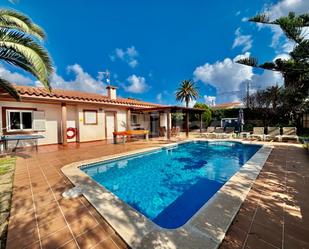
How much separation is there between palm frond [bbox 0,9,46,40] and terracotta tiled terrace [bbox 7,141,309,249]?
180 inches

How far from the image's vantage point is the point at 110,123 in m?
14.2

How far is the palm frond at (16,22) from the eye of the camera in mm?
4660

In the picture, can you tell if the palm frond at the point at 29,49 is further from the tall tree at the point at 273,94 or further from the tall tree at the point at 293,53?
the tall tree at the point at 273,94

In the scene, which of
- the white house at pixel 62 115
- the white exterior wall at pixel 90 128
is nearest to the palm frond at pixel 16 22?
the white house at pixel 62 115

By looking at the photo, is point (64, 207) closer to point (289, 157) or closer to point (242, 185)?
point (242, 185)

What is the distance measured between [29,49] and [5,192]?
3965mm

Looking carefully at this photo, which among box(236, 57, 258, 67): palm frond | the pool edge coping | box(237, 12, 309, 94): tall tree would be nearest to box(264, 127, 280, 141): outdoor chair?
box(237, 12, 309, 94): tall tree

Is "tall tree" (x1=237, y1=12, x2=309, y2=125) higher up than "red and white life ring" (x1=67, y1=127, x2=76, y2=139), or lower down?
higher up

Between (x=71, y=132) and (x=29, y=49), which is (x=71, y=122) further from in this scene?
(x=29, y=49)

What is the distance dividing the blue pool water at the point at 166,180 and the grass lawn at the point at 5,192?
227 cm

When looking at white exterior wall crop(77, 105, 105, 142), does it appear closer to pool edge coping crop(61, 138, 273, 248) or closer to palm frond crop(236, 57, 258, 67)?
pool edge coping crop(61, 138, 273, 248)

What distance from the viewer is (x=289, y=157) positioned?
283 inches

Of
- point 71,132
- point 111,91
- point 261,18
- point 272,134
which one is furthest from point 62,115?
point 272,134

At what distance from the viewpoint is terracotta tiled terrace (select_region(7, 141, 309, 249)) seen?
2.28m
